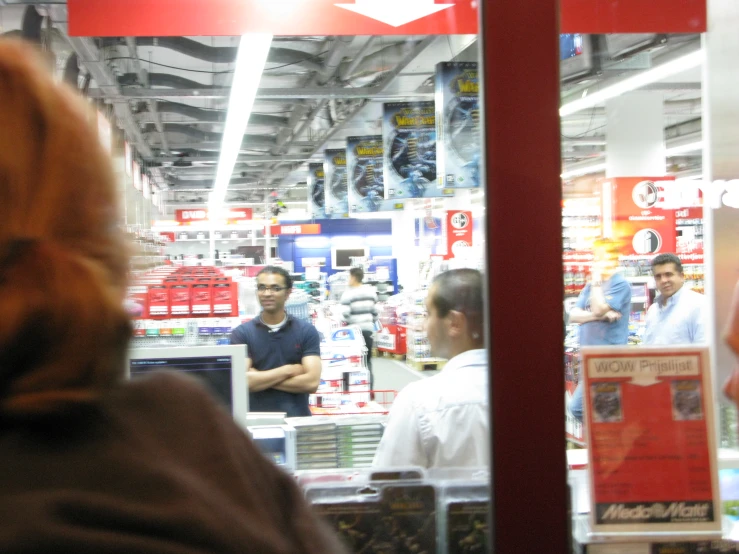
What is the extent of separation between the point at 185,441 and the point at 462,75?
5811mm

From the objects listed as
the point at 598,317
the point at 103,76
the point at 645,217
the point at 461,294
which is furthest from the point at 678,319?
the point at 103,76

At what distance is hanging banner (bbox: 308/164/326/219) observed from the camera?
A: 1939 cm

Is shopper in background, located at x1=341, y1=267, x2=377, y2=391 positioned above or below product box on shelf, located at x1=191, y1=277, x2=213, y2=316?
below

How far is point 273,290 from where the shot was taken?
5527 mm

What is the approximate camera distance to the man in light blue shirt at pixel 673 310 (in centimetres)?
392

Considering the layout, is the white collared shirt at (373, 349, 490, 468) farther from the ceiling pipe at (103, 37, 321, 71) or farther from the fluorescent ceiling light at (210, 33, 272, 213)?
the ceiling pipe at (103, 37, 321, 71)

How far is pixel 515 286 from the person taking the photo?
2.01 metres

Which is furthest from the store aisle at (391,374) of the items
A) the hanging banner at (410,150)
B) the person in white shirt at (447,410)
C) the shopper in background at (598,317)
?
the person in white shirt at (447,410)

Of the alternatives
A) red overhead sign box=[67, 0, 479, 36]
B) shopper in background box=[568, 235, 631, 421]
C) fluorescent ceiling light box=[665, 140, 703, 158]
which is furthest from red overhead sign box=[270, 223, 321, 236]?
red overhead sign box=[67, 0, 479, 36]

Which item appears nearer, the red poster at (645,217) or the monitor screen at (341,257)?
the red poster at (645,217)

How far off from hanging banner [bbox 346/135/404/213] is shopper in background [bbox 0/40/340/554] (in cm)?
1360

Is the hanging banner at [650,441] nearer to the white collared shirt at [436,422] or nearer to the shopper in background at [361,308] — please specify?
the white collared shirt at [436,422]

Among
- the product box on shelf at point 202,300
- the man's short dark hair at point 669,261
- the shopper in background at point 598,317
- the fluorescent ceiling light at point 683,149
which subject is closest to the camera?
the shopper in background at point 598,317

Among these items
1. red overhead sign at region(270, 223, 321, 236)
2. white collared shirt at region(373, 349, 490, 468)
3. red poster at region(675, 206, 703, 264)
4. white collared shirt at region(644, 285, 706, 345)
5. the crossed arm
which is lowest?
the crossed arm
